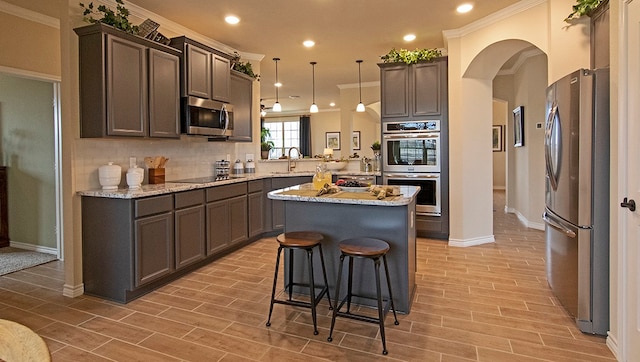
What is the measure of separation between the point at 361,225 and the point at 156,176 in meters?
2.34

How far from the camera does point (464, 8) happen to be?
13.4 feet

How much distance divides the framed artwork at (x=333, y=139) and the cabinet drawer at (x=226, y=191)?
868cm

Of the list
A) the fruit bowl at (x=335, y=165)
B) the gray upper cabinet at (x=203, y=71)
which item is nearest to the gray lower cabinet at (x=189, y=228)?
the gray upper cabinet at (x=203, y=71)

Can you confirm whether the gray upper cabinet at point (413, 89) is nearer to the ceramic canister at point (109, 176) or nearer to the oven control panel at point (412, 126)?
the oven control panel at point (412, 126)

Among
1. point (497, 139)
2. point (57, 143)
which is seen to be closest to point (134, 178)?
point (57, 143)

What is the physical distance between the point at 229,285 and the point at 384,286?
1497mm

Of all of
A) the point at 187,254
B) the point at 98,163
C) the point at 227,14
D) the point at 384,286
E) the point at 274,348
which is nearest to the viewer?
the point at 274,348

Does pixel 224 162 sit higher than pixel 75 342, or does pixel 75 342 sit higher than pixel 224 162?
pixel 224 162

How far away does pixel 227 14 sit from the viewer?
4.17 m

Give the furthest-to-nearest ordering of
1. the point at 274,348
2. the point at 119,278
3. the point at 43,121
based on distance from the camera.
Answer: the point at 43,121, the point at 119,278, the point at 274,348

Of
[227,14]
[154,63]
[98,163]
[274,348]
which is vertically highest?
[227,14]

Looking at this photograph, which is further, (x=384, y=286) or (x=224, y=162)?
(x=224, y=162)

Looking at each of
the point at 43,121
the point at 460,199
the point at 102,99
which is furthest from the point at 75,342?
the point at 460,199

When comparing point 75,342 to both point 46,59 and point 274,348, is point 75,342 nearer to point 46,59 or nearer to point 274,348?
point 274,348
